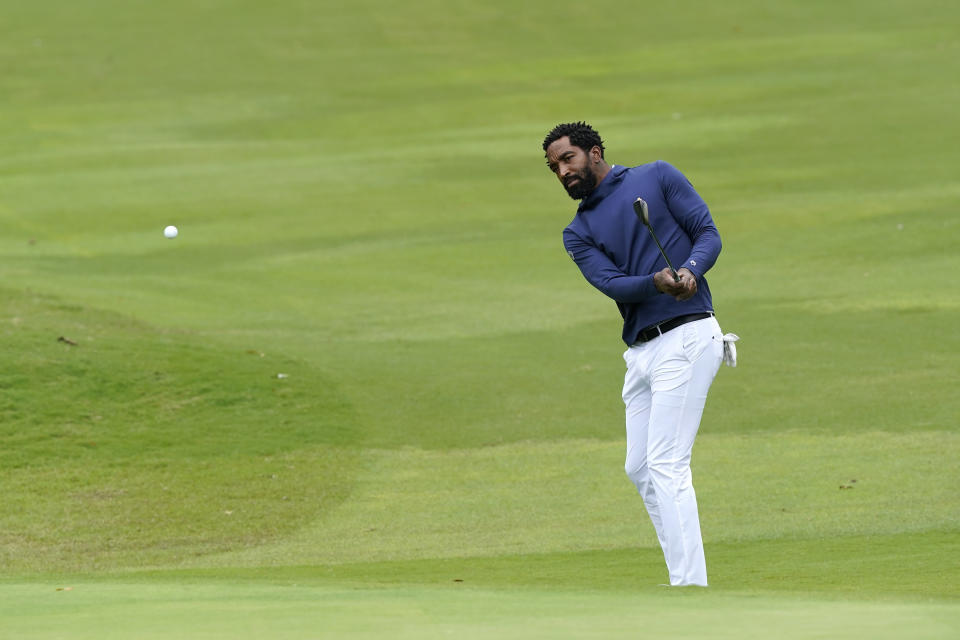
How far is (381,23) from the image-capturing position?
47125 millimetres

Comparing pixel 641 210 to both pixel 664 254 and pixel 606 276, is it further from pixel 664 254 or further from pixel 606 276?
pixel 606 276

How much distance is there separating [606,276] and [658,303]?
0.95ft

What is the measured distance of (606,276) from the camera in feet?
23.7

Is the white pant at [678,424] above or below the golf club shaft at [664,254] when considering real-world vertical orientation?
below

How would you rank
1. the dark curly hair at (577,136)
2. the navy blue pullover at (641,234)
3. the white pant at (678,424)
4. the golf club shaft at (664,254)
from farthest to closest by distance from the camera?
1. the dark curly hair at (577,136)
2. the navy blue pullover at (641,234)
3. the white pant at (678,424)
4. the golf club shaft at (664,254)

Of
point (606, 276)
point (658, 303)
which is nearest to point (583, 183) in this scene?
point (606, 276)

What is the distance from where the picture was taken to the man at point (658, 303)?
700cm

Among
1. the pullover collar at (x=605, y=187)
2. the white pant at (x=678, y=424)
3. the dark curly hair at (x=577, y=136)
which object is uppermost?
the dark curly hair at (x=577, y=136)

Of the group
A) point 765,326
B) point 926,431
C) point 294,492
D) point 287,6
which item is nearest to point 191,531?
point 294,492

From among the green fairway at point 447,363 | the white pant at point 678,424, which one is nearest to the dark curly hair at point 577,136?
the white pant at point 678,424

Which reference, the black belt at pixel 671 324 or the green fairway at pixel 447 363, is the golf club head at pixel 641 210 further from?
the green fairway at pixel 447 363

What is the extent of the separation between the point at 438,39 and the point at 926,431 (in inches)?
1374

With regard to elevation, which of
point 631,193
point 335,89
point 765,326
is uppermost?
point 631,193

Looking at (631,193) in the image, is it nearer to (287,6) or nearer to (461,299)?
(461,299)
